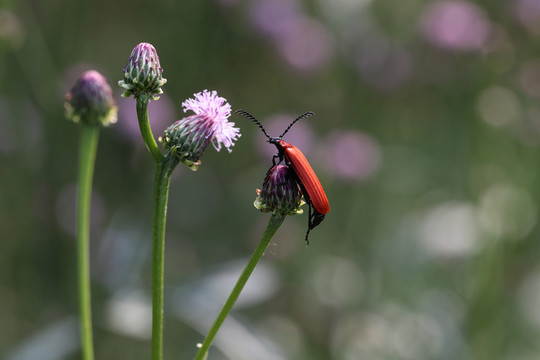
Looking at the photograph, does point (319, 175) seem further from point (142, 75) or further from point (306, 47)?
point (142, 75)

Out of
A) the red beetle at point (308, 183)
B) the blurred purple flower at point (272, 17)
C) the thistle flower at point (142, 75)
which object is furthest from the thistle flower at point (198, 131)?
the blurred purple flower at point (272, 17)

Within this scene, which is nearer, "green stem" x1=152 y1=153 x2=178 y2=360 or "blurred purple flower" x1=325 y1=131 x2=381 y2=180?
"green stem" x1=152 y1=153 x2=178 y2=360

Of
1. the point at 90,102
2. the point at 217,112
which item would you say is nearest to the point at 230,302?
the point at 217,112

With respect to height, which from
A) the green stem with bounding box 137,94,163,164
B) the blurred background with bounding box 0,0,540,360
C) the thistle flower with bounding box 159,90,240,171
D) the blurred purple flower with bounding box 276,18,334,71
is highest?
the blurred purple flower with bounding box 276,18,334,71

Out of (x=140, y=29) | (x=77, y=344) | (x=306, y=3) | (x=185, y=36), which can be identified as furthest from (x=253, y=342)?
(x=306, y=3)

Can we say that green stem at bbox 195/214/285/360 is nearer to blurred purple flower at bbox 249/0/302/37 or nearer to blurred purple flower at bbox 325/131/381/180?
blurred purple flower at bbox 325/131/381/180

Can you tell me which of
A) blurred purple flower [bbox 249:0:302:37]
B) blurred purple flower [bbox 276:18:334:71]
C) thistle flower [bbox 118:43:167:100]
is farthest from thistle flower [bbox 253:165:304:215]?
blurred purple flower [bbox 249:0:302:37]
